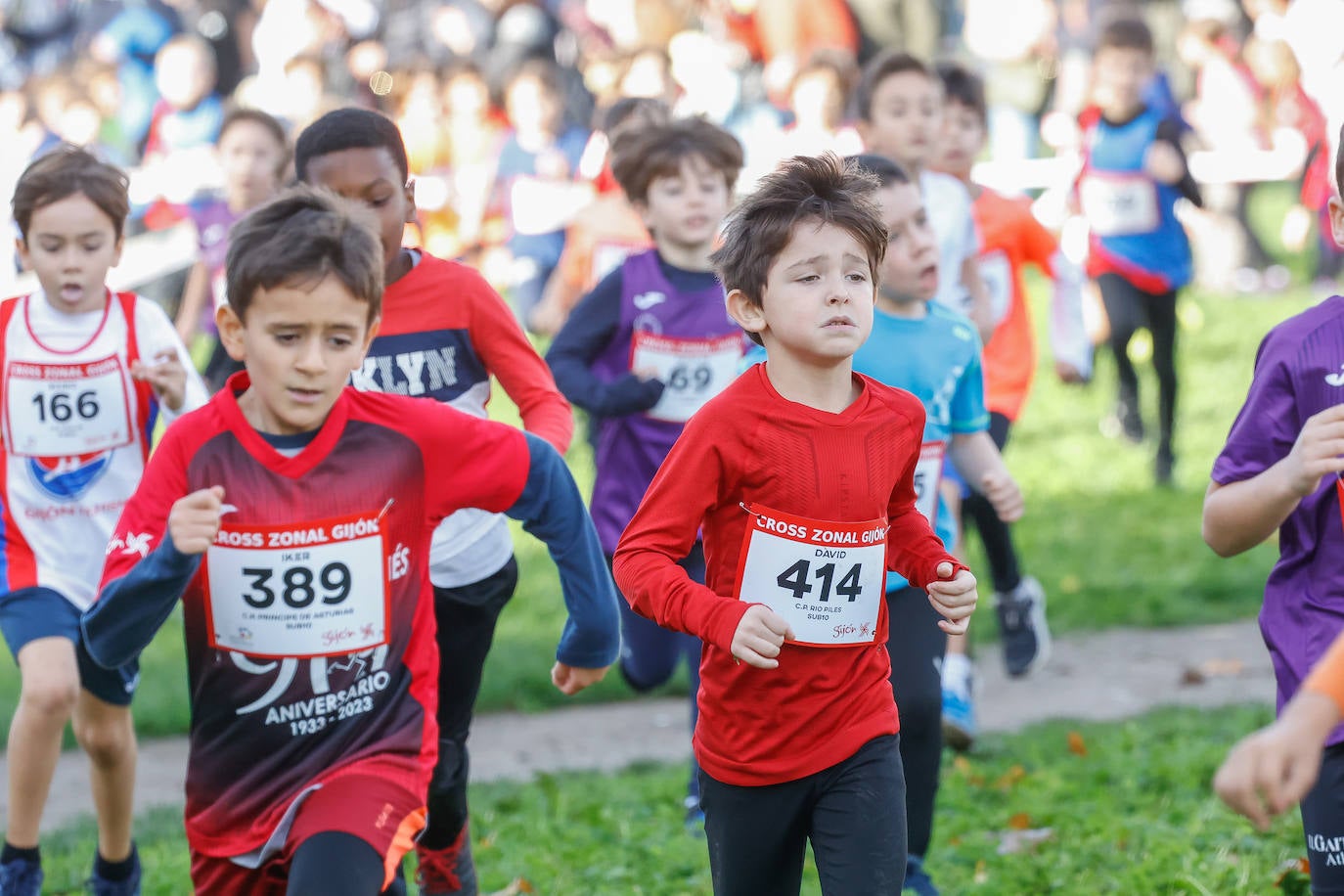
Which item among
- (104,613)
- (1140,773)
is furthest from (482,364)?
(1140,773)

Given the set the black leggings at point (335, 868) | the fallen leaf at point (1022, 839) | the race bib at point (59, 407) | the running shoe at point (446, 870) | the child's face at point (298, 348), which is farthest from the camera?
the fallen leaf at point (1022, 839)

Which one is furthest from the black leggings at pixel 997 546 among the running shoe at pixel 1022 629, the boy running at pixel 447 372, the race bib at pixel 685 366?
the boy running at pixel 447 372

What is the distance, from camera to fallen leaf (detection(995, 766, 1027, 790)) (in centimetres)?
583

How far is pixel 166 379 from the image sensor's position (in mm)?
4633

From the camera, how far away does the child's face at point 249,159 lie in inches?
290

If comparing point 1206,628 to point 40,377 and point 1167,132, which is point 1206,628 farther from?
point 40,377

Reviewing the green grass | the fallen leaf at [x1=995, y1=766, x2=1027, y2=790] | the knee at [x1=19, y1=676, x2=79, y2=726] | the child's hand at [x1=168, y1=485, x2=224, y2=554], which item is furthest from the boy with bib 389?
the fallen leaf at [x1=995, y1=766, x2=1027, y2=790]

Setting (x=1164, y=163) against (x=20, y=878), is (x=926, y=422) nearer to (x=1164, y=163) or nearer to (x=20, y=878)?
(x=20, y=878)

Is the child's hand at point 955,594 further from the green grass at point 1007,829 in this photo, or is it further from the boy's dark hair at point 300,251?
the green grass at point 1007,829

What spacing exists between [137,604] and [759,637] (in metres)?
1.14

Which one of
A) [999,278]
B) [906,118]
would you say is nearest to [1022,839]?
[999,278]

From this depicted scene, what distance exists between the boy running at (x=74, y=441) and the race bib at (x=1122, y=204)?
6.70 m

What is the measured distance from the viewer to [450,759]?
459cm

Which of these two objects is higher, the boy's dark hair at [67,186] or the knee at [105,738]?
the boy's dark hair at [67,186]
